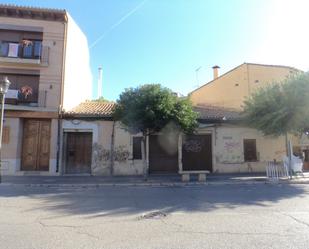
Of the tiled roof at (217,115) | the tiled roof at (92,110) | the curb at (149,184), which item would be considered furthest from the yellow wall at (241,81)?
the curb at (149,184)

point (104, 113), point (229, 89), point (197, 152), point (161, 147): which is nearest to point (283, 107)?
point (197, 152)

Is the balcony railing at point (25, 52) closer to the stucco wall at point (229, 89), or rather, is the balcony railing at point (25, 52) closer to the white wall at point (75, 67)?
the white wall at point (75, 67)

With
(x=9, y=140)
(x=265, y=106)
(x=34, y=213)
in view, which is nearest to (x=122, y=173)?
(x=9, y=140)

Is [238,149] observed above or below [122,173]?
above

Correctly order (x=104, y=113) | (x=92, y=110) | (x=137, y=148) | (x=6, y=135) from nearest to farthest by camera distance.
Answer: (x=6, y=135)
(x=104, y=113)
(x=137, y=148)
(x=92, y=110)

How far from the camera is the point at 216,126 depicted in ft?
60.2

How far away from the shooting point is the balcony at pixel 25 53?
17.1 metres

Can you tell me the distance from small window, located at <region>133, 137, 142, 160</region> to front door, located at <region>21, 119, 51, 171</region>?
204 inches

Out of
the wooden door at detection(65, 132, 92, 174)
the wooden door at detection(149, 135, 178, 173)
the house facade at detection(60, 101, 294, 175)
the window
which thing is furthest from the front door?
the window

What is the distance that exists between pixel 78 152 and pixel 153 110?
650cm

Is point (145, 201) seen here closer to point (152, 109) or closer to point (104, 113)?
point (152, 109)

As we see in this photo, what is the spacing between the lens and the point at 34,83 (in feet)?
59.3

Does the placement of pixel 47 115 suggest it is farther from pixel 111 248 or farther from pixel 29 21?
pixel 111 248

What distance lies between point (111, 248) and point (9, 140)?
1437 centimetres
